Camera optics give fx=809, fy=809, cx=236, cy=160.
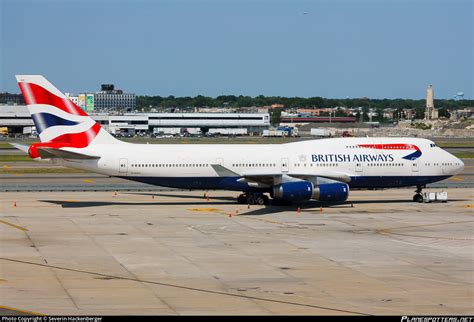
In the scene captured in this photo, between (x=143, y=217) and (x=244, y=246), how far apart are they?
1207cm

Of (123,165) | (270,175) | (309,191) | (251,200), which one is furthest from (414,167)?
(123,165)

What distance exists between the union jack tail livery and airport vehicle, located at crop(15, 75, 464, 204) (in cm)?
7

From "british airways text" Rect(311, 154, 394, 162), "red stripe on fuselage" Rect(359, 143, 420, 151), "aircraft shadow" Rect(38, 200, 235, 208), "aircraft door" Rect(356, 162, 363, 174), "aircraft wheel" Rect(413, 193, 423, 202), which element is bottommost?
"aircraft shadow" Rect(38, 200, 235, 208)

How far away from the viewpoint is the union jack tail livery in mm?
53656

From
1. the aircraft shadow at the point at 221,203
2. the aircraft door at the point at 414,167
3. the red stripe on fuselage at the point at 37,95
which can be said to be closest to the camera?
the red stripe on fuselage at the point at 37,95

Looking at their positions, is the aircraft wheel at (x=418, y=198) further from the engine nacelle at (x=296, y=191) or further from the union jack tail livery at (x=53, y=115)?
the union jack tail livery at (x=53, y=115)

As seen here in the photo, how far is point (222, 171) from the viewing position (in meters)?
55.2

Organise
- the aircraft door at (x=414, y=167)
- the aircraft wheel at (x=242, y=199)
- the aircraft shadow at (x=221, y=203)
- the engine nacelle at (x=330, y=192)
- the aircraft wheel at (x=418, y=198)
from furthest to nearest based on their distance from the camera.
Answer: the aircraft wheel at (x=418, y=198), the aircraft door at (x=414, y=167), the aircraft wheel at (x=242, y=199), the aircraft shadow at (x=221, y=203), the engine nacelle at (x=330, y=192)

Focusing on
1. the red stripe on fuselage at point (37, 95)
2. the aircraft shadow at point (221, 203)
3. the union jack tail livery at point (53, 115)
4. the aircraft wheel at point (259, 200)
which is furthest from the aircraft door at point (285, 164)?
the red stripe on fuselage at point (37, 95)

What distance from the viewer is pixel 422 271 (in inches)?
1289

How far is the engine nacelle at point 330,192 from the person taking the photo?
52625 mm

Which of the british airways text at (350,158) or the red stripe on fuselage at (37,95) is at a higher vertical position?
the red stripe on fuselage at (37,95)

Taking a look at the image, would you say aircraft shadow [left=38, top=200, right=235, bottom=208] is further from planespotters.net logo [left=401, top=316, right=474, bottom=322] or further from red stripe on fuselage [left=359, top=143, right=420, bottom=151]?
planespotters.net logo [left=401, top=316, right=474, bottom=322]

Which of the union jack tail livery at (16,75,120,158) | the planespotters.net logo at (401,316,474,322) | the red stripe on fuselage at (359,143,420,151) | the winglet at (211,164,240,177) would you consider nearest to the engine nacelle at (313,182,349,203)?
the red stripe on fuselage at (359,143,420,151)
